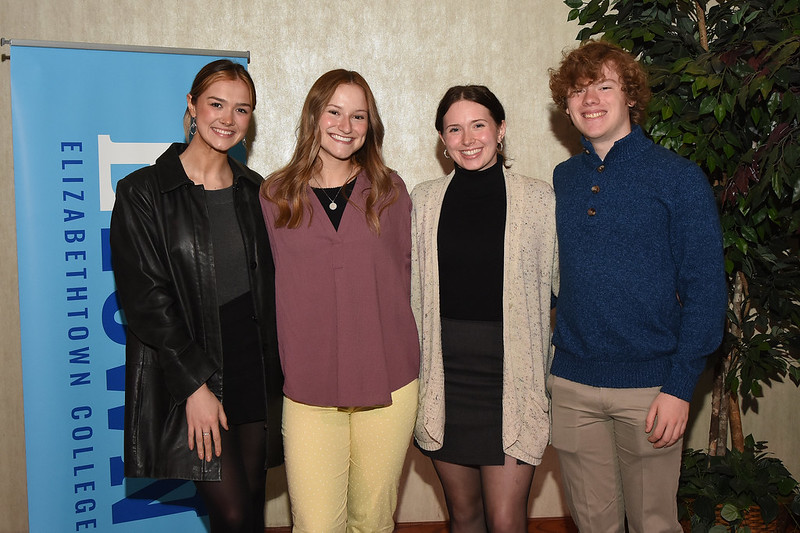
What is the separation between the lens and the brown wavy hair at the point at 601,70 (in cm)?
184

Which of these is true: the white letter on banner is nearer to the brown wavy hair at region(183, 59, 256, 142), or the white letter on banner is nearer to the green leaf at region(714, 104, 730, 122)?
the brown wavy hair at region(183, 59, 256, 142)

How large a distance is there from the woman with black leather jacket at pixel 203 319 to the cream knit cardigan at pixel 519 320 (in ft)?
1.59

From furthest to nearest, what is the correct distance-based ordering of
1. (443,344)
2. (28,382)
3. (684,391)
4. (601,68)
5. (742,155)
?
(28,382)
(742,155)
(443,344)
(601,68)
(684,391)

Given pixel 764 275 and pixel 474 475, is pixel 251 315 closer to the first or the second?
pixel 474 475

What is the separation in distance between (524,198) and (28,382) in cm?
207

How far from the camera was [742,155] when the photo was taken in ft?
7.49

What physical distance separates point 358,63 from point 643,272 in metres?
1.84

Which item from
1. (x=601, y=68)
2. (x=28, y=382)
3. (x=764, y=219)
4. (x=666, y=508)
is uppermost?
(x=601, y=68)

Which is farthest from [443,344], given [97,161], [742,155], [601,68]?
[97,161]

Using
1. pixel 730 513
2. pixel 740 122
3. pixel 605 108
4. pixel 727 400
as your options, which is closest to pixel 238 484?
pixel 605 108

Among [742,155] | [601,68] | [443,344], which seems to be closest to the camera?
[601,68]

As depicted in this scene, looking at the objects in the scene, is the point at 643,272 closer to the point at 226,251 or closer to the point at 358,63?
the point at 226,251

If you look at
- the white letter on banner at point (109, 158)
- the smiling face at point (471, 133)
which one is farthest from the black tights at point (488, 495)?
the white letter on banner at point (109, 158)

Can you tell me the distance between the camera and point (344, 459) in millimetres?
1957
